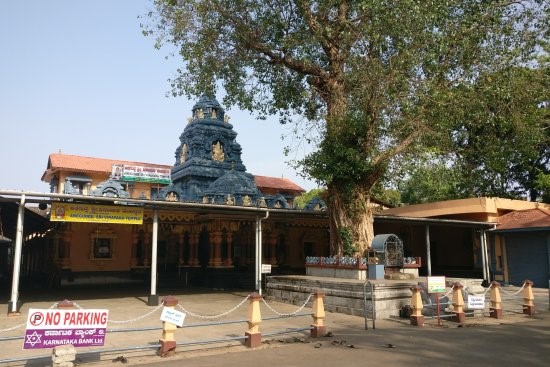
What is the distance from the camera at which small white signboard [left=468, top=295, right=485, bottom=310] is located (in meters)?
11.8

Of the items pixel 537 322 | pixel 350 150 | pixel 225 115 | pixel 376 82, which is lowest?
pixel 537 322

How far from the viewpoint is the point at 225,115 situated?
100ft

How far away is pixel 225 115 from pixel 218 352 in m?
23.8

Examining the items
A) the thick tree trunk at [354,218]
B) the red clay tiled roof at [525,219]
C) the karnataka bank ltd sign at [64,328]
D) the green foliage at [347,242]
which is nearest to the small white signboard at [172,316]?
the karnataka bank ltd sign at [64,328]

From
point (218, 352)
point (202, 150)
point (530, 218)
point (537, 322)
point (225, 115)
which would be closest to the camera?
point (218, 352)

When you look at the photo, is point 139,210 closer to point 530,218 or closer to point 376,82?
point 376,82

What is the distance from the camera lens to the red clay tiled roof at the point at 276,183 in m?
37.1

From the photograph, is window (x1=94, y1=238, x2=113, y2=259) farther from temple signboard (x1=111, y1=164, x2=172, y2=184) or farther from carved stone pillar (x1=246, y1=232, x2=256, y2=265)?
temple signboard (x1=111, y1=164, x2=172, y2=184)

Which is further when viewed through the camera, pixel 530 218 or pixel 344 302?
pixel 530 218

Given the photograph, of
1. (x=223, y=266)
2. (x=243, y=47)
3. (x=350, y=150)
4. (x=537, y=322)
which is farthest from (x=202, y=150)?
(x=537, y=322)

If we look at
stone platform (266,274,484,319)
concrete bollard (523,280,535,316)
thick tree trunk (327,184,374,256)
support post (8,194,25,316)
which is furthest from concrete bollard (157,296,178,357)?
concrete bollard (523,280,535,316)

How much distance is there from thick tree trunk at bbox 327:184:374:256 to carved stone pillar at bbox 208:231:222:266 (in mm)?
7983

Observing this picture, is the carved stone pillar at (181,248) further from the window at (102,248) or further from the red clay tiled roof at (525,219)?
the red clay tiled roof at (525,219)

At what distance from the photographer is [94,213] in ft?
46.5
